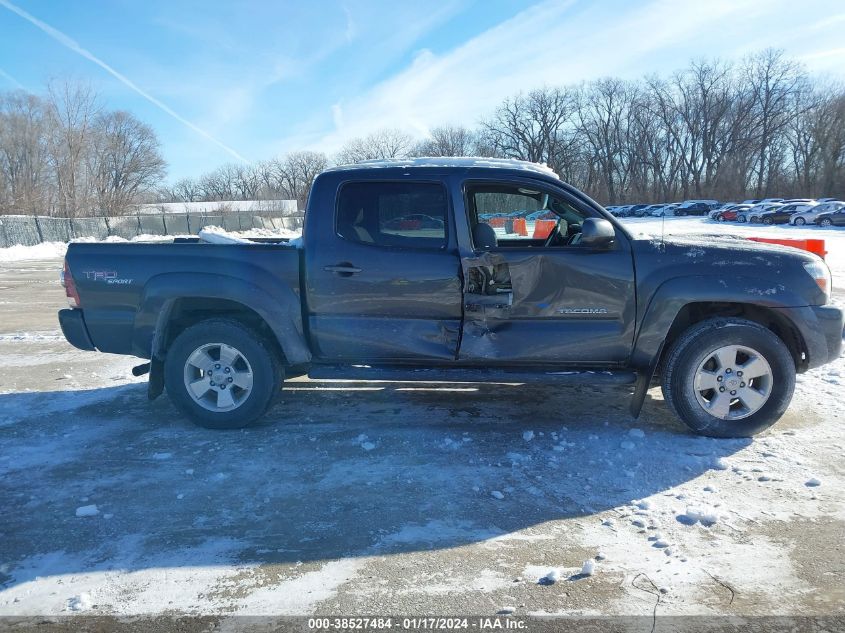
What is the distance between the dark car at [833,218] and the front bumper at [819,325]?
140ft

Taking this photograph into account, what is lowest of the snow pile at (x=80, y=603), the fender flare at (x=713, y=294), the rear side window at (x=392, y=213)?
the snow pile at (x=80, y=603)

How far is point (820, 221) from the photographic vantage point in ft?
128

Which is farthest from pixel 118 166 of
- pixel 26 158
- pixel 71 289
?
pixel 71 289

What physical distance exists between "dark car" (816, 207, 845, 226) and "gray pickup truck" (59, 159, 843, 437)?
42.5 m

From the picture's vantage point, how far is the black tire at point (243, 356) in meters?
4.46

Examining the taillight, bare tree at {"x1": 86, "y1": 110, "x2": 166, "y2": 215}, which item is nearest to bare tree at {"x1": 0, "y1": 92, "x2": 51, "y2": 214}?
bare tree at {"x1": 86, "y1": 110, "x2": 166, "y2": 215}

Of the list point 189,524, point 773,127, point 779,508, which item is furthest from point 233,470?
point 773,127

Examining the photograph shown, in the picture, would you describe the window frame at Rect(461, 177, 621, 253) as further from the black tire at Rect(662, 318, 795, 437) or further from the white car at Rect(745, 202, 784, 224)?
the white car at Rect(745, 202, 784, 224)

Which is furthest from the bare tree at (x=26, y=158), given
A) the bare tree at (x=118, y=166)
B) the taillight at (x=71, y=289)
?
the taillight at (x=71, y=289)

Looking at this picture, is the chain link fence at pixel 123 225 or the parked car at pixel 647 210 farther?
the parked car at pixel 647 210

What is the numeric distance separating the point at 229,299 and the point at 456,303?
1744mm

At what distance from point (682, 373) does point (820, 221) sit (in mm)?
43569

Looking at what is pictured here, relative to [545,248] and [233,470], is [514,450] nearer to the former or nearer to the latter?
[545,248]

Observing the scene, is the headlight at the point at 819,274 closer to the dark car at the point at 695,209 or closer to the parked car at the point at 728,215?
the parked car at the point at 728,215
